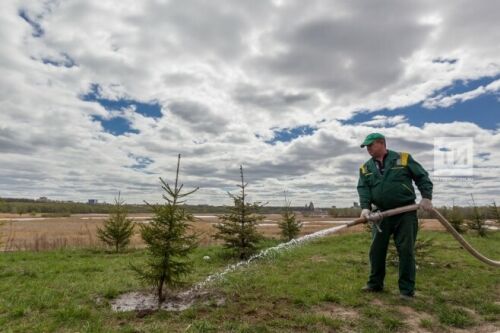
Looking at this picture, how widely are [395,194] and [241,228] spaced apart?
24.9 feet

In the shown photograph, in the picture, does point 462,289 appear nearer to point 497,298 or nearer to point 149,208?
point 497,298

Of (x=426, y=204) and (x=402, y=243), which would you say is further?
(x=402, y=243)

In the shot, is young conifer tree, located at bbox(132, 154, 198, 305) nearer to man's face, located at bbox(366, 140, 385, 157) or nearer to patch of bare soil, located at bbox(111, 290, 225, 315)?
patch of bare soil, located at bbox(111, 290, 225, 315)

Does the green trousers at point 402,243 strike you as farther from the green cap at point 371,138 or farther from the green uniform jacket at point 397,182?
the green cap at point 371,138

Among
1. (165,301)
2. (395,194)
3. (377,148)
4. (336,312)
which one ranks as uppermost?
(377,148)

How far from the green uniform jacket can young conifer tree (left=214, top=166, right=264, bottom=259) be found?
7.03 m

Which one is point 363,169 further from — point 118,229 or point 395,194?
point 118,229

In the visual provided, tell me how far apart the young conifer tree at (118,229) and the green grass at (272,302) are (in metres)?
6.95

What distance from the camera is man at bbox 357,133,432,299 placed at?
638cm

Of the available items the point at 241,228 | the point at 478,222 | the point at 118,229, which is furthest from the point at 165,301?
the point at 478,222

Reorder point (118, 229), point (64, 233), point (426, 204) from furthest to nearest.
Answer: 1. point (64, 233)
2. point (118, 229)
3. point (426, 204)

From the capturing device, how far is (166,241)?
21.0 ft

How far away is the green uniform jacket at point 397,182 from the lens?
20.8ft

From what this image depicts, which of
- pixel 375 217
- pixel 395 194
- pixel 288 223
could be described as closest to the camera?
pixel 375 217
